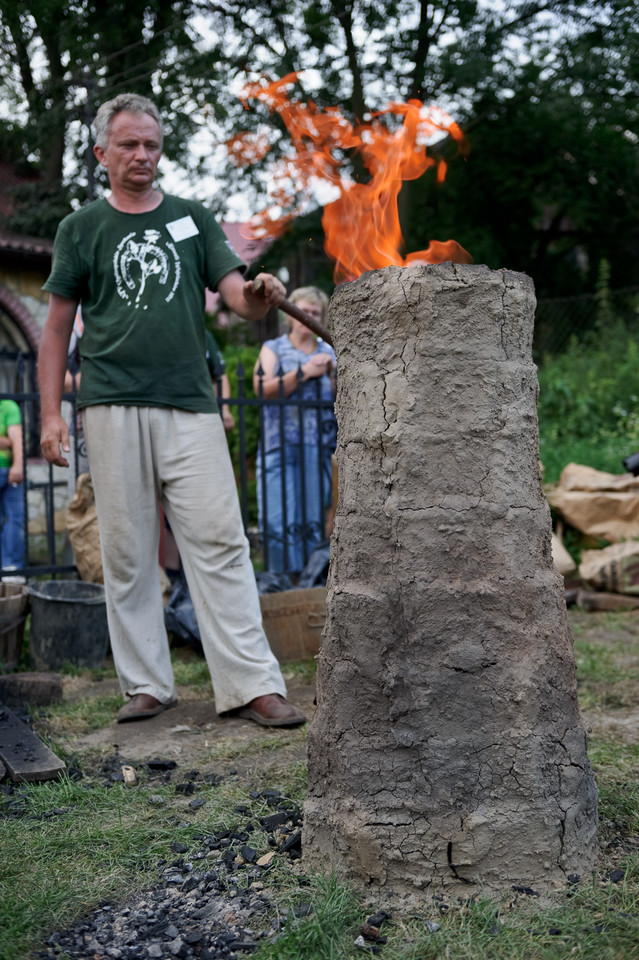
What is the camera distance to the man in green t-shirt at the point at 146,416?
3389 mm

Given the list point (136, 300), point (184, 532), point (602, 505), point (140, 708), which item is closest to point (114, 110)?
point (136, 300)

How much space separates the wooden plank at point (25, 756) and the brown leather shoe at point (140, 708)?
44 cm

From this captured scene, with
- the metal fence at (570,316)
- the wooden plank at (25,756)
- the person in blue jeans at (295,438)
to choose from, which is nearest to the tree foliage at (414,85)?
the metal fence at (570,316)

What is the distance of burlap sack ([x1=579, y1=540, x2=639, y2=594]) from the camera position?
5.54 m

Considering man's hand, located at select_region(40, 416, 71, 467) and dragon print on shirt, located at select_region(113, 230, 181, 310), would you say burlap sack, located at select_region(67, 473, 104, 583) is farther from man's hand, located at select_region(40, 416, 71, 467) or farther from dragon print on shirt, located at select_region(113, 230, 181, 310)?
dragon print on shirt, located at select_region(113, 230, 181, 310)

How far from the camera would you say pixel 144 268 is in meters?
3.44

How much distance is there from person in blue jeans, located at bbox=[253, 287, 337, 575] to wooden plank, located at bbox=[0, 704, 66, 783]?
9.07 ft

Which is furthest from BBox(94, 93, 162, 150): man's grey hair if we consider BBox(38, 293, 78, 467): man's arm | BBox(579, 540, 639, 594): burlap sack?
BBox(579, 540, 639, 594): burlap sack

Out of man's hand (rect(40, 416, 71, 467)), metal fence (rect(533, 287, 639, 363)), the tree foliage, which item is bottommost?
man's hand (rect(40, 416, 71, 467))

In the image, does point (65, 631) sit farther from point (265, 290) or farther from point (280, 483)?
point (265, 290)

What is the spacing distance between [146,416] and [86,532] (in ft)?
5.86

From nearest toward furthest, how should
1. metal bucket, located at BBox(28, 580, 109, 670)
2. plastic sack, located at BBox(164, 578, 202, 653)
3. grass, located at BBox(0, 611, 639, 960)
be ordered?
grass, located at BBox(0, 611, 639, 960)
metal bucket, located at BBox(28, 580, 109, 670)
plastic sack, located at BBox(164, 578, 202, 653)

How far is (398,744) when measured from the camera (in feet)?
6.51

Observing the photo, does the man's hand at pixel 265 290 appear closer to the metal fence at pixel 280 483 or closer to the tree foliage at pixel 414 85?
the metal fence at pixel 280 483
